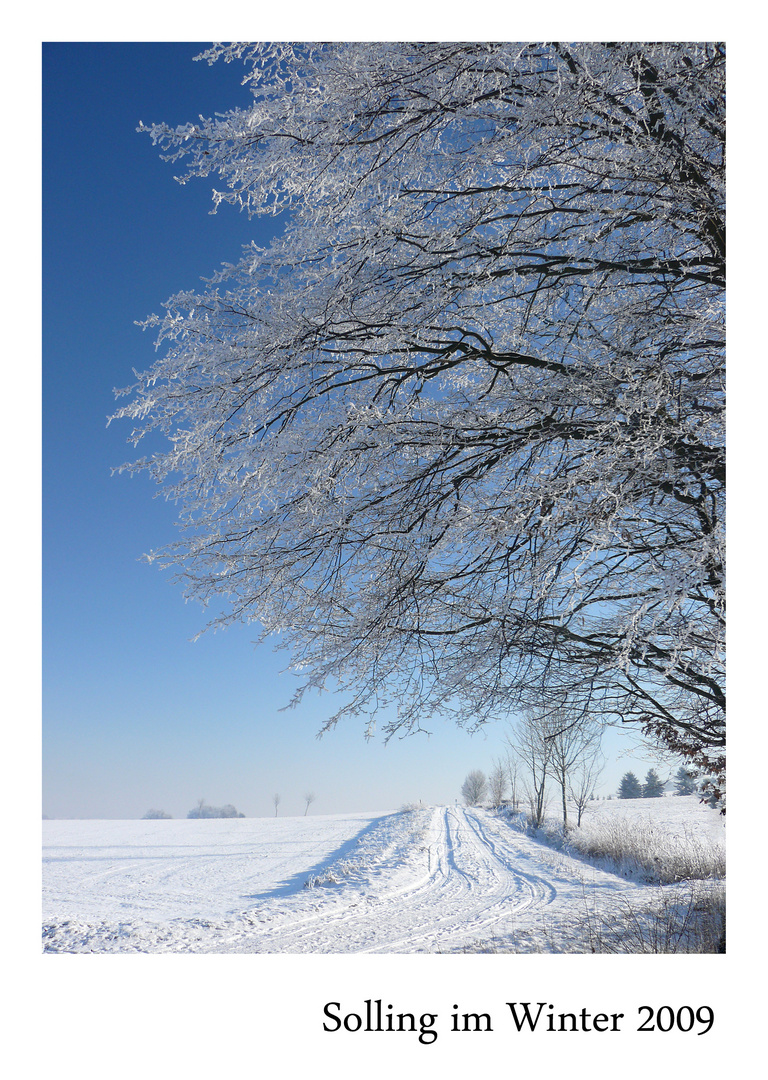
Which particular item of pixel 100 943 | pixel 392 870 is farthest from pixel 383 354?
pixel 392 870

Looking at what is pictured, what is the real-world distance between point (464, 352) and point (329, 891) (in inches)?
308

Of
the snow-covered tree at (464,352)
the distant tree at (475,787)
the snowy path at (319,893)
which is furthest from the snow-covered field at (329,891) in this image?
the distant tree at (475,787)

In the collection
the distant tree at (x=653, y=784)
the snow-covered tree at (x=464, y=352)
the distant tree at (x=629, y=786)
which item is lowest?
the distant tree at (x=629, y=786)

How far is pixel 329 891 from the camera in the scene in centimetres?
863

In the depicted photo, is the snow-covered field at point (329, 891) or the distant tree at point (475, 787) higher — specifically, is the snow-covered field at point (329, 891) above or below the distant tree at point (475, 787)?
above

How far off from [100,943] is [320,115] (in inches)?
257

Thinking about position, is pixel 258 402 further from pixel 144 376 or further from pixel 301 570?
pixel 301 570

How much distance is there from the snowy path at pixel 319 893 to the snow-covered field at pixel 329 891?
24mm

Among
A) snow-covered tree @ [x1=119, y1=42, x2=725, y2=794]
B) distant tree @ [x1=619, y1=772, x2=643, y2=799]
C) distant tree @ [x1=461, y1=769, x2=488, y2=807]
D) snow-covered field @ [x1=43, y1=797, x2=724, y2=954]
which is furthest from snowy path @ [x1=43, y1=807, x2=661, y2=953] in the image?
distant tree @ [x1=619, y1=772, x2=643, y2=799]

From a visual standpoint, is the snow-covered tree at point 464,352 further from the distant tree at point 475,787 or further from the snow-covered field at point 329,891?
the distant tree at point 475,787

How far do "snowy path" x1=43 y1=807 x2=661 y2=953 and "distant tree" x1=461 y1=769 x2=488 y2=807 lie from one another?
2091 centimetres

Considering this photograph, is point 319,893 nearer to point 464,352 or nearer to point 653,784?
point 464,352

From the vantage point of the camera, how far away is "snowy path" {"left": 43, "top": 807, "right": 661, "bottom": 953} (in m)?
5.67

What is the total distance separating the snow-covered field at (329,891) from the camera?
5.64 meters
